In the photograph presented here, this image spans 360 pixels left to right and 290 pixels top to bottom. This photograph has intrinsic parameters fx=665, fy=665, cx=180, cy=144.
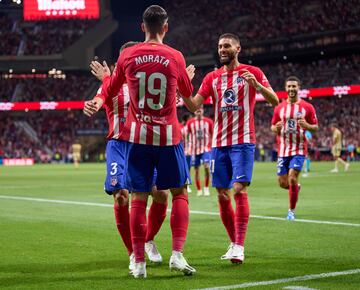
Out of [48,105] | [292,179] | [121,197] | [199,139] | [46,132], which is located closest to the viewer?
[121,197]

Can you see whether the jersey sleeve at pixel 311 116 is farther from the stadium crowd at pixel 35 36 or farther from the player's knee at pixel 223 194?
the stadium crowd at pixel 35 36

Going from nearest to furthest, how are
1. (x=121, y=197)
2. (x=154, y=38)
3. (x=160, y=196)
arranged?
(x=154, y=38)
(x=160, y=196)
(x=121, y=197)

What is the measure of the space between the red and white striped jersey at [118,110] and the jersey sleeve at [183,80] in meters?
1.01

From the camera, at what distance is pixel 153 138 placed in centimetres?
610

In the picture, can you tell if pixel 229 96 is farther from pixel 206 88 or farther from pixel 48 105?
pixel 48 105

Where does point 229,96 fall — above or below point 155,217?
above

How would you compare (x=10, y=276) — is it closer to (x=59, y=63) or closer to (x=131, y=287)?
(x=131, y=287)

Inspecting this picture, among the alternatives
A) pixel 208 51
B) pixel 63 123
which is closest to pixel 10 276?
pixel 208 51

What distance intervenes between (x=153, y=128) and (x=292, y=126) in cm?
603

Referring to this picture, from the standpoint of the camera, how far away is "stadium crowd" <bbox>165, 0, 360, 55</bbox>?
54594mm

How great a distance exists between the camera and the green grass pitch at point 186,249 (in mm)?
5922

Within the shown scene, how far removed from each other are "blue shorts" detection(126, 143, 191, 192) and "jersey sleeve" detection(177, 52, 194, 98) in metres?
0.53

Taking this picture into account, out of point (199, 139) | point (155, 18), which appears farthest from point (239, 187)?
point (199, 139)

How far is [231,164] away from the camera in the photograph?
25.0 feet
